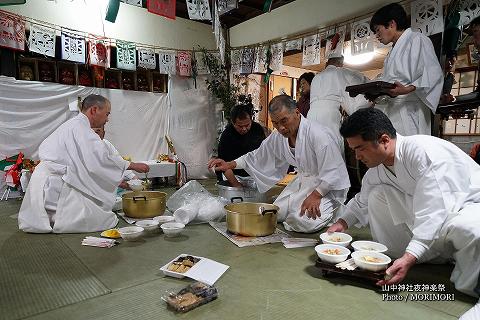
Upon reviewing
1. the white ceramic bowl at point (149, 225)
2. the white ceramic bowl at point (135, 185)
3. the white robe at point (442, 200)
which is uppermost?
the white robe at point (442, 200)

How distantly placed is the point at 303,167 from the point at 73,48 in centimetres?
541

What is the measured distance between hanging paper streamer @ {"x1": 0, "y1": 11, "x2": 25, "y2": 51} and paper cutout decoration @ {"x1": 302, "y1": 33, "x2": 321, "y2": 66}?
5.34 meters

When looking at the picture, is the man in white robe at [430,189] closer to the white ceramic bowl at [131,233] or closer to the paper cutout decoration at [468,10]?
the white ceramic bowl at [131,233]

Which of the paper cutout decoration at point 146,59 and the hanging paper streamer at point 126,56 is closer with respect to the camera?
the hanging paper streamer at point 126,56

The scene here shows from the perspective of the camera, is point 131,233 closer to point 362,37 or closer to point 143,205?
point 143,205

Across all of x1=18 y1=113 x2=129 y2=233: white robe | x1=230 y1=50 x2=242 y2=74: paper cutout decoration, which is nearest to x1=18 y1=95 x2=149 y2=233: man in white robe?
x1=18 y1=113 x2=129 y2=233: white robe

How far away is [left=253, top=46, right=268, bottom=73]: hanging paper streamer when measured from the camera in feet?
24.8

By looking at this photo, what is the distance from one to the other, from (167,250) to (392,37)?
328 centimetres

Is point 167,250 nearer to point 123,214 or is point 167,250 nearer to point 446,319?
point 123,214

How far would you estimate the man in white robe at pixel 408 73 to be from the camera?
333 cm

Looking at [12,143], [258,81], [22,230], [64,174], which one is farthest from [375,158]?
[258,81]

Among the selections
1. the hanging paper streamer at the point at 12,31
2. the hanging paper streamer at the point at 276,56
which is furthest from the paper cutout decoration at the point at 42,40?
the hanging paper streamer at the point at 276,56

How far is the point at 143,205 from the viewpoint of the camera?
3.84 meters

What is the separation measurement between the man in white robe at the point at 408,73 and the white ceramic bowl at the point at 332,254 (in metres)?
1.83
